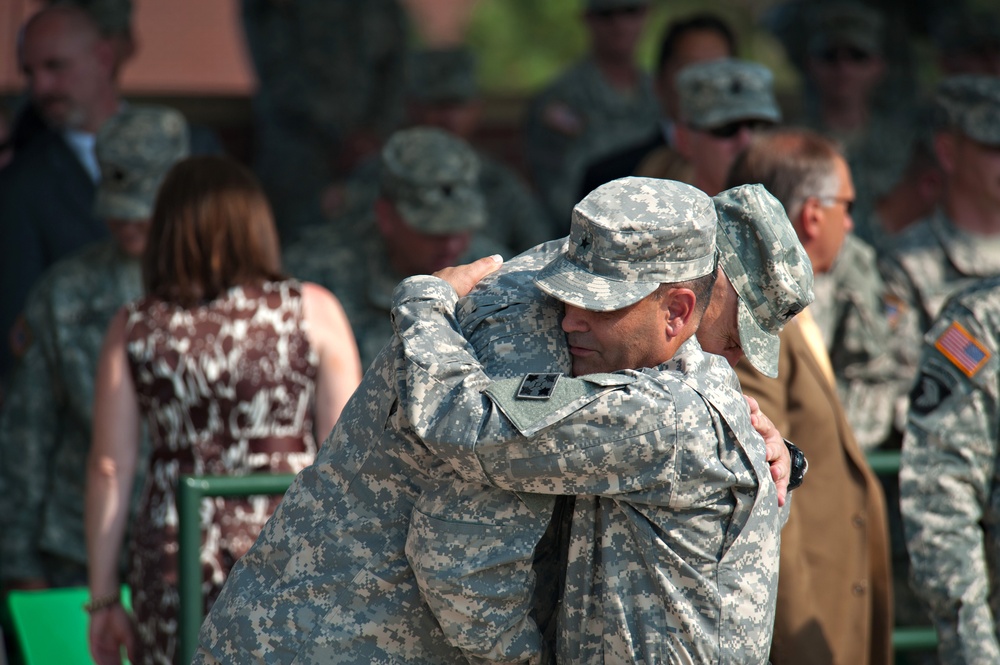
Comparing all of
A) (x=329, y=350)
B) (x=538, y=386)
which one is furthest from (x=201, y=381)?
(x=538, y=386)

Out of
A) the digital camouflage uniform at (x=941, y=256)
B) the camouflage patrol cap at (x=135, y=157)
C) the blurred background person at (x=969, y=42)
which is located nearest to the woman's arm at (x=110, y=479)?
the camouflage patrol cap at (x=135, y=157)

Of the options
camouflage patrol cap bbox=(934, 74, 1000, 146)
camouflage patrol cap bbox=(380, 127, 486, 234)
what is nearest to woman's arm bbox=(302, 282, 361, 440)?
camouflage patrol cap bbox=(380, 127, 486, 234)

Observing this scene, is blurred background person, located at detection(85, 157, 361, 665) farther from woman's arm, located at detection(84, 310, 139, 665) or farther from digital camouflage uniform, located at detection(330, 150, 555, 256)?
digital camouflage uniform, located at detection(330, 150, 555, 256)

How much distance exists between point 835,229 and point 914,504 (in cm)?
74

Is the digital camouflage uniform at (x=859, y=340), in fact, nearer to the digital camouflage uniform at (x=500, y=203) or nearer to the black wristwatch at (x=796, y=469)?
the black wristwatch at (x=796, y=469)

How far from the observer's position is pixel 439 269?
4.69 meters

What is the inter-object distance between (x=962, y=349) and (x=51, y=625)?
9.10 feet

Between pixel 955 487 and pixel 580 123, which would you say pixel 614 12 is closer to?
pixel 580 123

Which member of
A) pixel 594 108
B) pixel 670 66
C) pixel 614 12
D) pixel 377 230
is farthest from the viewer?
pixel 594 108

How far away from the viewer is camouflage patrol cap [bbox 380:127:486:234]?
4.76 metres

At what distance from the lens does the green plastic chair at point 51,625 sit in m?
4.20

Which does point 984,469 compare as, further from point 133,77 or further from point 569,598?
point 133,77

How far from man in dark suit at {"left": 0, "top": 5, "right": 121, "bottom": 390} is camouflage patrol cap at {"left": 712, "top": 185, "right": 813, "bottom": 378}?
11.1 ft

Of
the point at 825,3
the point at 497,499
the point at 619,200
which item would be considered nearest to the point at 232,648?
the point at 497,499
